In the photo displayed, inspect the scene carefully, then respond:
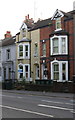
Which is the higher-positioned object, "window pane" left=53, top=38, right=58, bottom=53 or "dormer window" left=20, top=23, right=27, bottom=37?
"dormer window" left=20, top=23, right=27, bottom=37

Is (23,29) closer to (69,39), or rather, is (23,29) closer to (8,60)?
(8,60)

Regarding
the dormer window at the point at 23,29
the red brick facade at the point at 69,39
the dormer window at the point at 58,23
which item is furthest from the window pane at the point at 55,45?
the dormer window at the point at 23,29

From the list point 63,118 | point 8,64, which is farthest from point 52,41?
point 63,118

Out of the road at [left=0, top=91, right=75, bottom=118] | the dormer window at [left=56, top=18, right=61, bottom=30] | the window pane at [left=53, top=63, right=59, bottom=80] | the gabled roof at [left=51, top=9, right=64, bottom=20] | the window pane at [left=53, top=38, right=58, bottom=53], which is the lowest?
the road at [left=0, top=91, right=75, bottom=118]

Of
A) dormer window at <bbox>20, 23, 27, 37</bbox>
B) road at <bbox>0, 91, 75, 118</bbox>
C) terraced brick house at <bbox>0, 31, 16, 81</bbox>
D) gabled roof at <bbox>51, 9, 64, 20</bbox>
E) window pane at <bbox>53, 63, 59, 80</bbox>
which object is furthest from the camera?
terraced brick house at <bbox>0, 31, 16, 81</bbox>

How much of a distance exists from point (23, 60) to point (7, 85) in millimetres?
4310

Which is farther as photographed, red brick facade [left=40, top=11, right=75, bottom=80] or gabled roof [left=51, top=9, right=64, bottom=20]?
gabled roof [left=51, top=9, right=64, bottom=20]

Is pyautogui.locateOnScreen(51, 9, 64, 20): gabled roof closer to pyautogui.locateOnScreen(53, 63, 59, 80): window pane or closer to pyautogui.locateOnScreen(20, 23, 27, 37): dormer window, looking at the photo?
pyautogui.locateOnScreen(53, 63, 59, 80): window pane

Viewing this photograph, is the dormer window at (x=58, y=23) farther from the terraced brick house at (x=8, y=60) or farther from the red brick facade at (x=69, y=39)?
the terraced brick house at (x=8, y=60)

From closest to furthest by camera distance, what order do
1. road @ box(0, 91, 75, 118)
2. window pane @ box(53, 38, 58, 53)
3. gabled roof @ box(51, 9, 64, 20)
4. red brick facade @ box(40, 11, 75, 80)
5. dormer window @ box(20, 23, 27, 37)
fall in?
road @ box(0, 91, 75, 118) < red brick facade @ box(40, 11, 75, 80) < gabled roof @ box(51, 9, 64, 20) < window pane @ box(53, 38, 58, 53) < dormer window @ box(20, 23, 27, 37)

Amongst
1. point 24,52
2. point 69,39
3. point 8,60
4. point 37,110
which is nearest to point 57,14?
point 69,39

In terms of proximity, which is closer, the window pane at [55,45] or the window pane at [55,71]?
the window pane at [55,71]

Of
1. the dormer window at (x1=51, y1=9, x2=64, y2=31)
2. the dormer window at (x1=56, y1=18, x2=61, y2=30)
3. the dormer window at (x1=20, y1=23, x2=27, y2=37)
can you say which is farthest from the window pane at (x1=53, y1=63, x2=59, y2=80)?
the dormer window at (x1=20, y1=23, x2=27, y2=37)

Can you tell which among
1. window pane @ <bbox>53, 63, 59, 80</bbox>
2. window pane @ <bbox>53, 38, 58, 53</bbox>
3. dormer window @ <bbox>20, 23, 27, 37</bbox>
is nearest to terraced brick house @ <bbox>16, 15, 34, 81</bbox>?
dormer window @ <bbox>20, 23, 27, 37</bbox>
